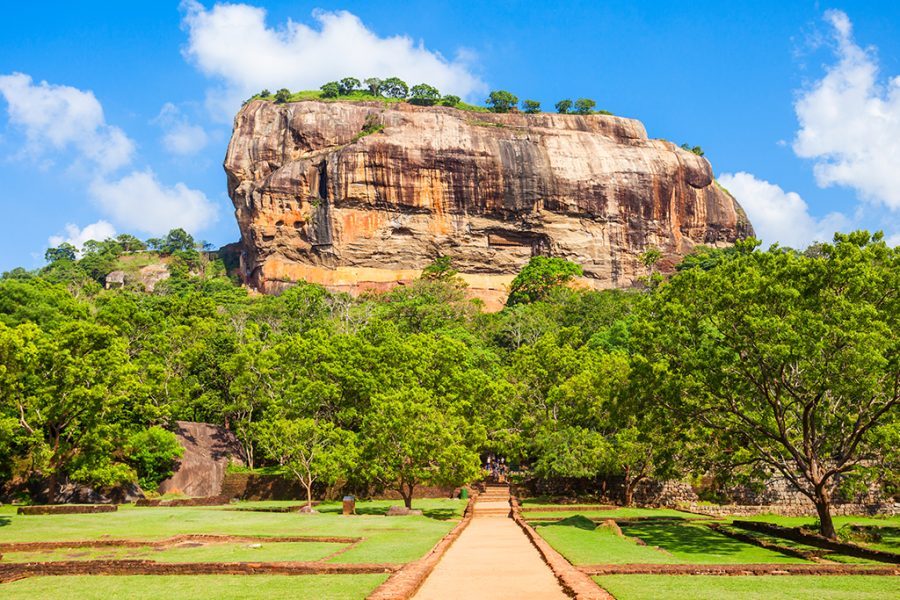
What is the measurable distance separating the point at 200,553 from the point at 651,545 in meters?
11.3

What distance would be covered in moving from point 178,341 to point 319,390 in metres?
17.0

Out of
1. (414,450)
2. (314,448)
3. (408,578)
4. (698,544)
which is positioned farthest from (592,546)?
(314,448)

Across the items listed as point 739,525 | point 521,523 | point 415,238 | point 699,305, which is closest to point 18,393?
point 521,523

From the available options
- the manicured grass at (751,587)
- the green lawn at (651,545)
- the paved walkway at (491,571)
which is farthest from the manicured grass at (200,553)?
the manicured grass at (751,587)

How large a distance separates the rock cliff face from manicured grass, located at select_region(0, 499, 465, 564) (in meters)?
62.7

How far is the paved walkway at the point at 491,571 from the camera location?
10961 millimetres

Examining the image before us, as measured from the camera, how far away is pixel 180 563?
512 inches

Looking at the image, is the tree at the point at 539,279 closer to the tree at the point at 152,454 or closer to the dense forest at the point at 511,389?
the dense forest at the point at 511,389

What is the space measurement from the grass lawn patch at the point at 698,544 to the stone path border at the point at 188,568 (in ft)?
23.0

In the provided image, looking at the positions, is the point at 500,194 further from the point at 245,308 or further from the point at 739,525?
the point at 739,525

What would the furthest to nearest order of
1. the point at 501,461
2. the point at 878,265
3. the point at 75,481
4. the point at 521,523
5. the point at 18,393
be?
the point at 501,461, the point at 75,481, the point at 18,393, the point at 521,523, the point at 878,265

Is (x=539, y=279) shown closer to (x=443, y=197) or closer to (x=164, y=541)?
(x=443, y=197)

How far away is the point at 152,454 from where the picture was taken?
34750 millimetres

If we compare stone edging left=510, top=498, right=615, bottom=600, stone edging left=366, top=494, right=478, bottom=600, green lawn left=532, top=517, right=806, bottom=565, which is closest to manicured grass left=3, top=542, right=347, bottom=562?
stone edging left=366, top=494, right=478, bottom=600
